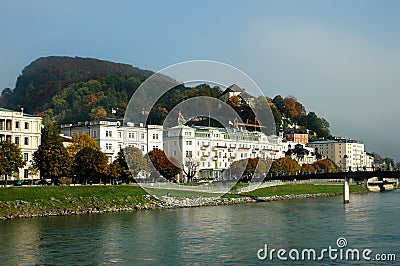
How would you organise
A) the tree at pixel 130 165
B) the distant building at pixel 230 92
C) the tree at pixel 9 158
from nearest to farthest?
1. the tree at pixel 9 158
2. the distant building at pixel 230 92
3. the tree at pixel 130 165

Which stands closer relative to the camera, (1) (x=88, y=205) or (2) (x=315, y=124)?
(1) (x=88, y=205)

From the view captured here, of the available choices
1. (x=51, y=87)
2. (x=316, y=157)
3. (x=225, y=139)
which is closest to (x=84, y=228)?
(x=225, y=139)

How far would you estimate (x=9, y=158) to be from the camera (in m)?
47.8

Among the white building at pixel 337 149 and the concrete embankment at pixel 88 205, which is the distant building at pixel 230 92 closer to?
the concrete embankment at pixel 88 205

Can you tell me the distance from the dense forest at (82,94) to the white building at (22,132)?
2781 cm

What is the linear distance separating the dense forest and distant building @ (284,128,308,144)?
3.25 metres

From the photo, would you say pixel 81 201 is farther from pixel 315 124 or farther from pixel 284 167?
pixel 315 124

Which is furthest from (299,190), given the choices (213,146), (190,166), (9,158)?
(9,158)

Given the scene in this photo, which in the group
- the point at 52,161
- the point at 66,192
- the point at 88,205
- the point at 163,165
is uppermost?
the point at 52,161

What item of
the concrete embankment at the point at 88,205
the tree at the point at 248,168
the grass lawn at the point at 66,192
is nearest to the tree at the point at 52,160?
the grass lawn at the point at 66,192

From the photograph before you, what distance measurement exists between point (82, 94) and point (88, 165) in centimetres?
7828

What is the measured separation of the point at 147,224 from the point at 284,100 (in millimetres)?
129255

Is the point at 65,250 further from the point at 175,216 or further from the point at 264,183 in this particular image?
the point at 264,183

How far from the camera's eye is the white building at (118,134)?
226ft
